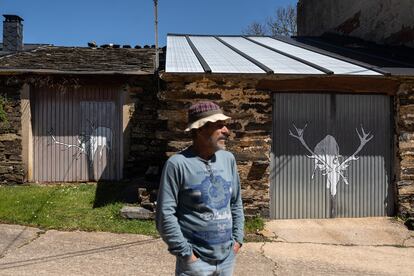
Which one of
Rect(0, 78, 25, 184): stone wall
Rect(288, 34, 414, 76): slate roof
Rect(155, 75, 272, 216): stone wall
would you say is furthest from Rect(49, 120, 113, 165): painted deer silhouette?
Rect(288, 34, 414, 76): slate roof

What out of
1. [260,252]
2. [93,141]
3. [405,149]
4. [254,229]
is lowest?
[260,252]

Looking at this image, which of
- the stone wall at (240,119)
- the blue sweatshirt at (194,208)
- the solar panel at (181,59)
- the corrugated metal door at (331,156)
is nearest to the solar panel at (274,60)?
the corrugated metal door at (331,156)

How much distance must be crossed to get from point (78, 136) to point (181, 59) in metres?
3.74

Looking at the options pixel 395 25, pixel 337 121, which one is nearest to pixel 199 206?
pixel 337 121

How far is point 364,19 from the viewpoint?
12.1m

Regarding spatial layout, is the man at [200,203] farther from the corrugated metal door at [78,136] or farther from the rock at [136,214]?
the corrugated metal door at [78,136]

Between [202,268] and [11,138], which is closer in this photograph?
[202,268]

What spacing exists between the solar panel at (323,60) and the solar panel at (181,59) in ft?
7.37

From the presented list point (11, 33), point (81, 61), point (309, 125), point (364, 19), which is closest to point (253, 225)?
point (309, 125)

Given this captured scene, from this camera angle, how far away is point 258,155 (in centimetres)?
719

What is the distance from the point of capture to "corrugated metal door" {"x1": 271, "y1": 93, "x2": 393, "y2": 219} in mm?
7418

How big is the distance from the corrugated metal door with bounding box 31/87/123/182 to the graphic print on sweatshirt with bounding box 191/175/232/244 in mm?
7961

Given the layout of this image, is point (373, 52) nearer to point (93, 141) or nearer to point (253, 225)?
point (253, 225)

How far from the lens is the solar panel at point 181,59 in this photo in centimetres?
709
